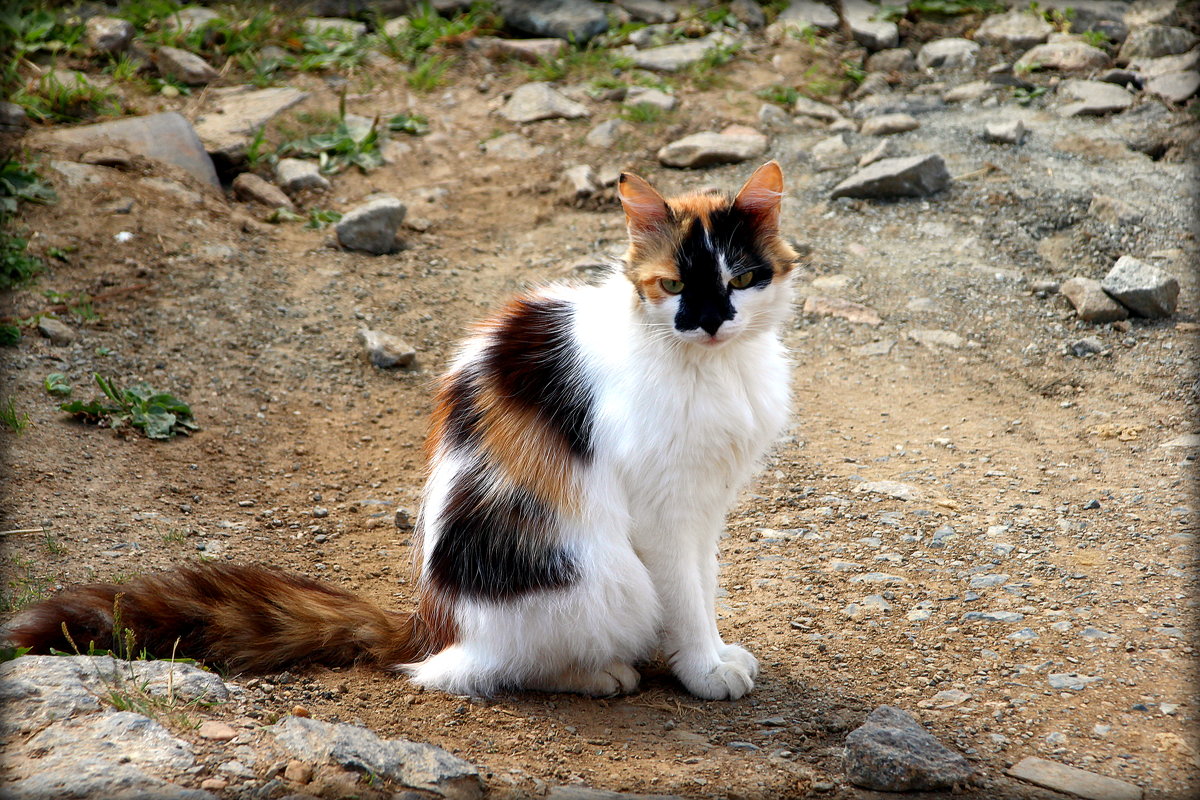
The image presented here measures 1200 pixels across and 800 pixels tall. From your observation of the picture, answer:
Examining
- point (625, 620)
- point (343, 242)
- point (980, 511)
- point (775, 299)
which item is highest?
point (775, 299)

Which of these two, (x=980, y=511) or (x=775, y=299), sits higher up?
(x=775, y=299)

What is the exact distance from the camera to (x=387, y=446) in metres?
4.93

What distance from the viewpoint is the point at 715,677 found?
3174 mm

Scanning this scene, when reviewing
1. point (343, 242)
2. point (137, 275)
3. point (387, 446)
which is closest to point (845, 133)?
point (343, 242)

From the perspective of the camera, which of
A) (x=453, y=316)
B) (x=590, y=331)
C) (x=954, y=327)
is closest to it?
(x=590, y=331)

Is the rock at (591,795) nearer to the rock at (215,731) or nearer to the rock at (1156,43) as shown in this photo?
the rock at (215,731)

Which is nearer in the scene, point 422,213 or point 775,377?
point 775,377

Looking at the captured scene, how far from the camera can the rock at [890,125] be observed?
684 centimetres

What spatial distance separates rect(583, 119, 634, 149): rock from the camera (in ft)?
23.2

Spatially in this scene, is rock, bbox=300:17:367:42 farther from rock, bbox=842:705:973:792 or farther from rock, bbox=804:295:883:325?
rock, bbox=842:705:973:792

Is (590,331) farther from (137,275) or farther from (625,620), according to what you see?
(137,275)

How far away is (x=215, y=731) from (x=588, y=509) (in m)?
1.22

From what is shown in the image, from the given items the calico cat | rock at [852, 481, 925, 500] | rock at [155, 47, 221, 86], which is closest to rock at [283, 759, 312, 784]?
the calico cat

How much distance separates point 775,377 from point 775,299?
29 cm
